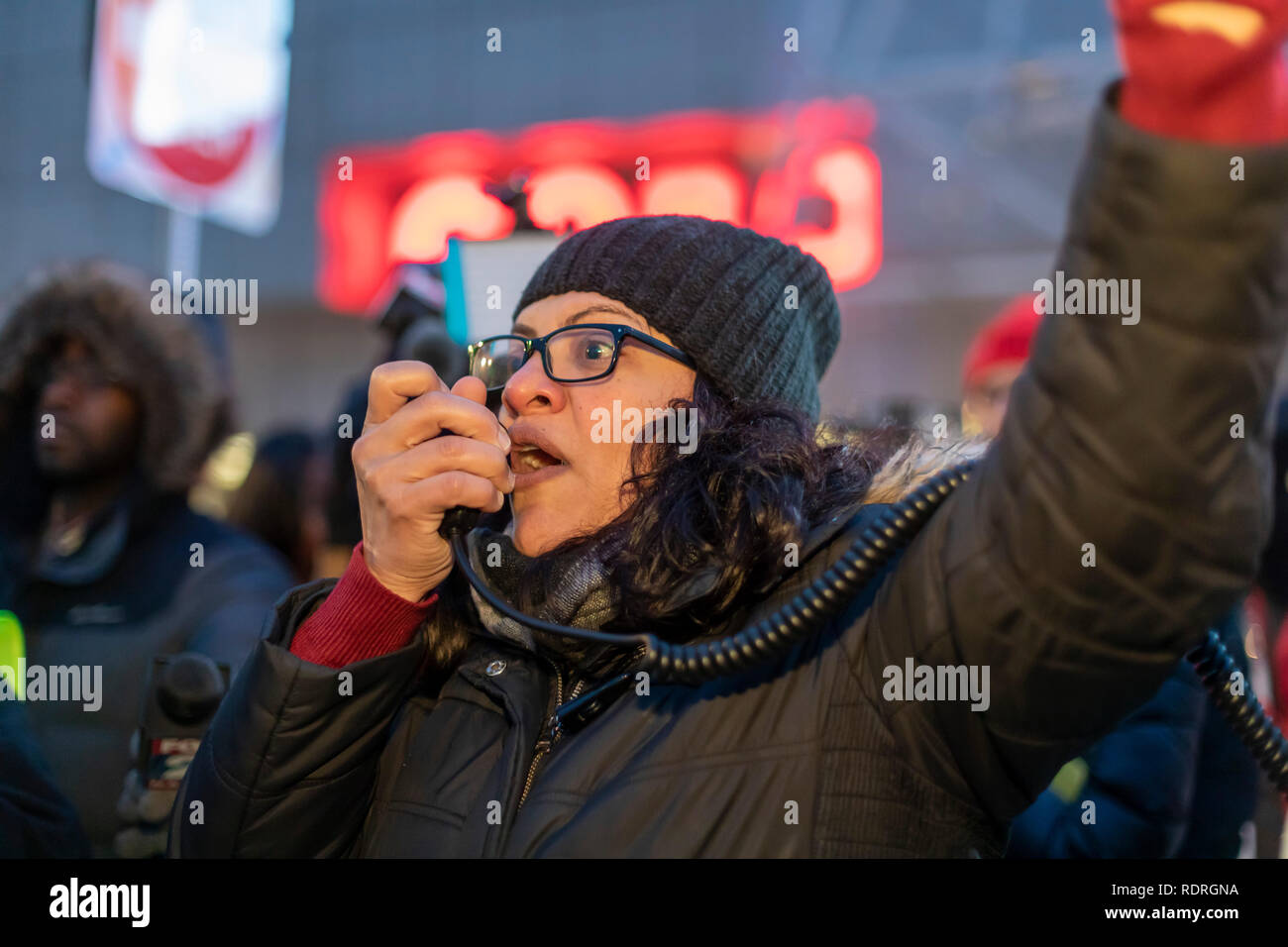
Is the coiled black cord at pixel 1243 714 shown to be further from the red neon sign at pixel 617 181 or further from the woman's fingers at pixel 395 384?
the red neon sign at pixel 617 181

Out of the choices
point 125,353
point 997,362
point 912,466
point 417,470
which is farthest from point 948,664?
point 997,362

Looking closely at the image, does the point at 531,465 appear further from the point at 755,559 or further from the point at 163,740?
the point at 163,740

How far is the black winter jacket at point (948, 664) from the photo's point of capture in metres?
1.00

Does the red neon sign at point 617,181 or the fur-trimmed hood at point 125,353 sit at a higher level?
the red neon sign at point 617,181

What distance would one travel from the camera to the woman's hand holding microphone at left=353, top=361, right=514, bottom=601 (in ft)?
4.96

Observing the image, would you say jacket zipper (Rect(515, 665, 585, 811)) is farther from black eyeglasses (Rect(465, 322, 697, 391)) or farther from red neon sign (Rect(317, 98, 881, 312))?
red neon sign (Rect(317, 98, 881, 312))

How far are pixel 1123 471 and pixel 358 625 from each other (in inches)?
41.3

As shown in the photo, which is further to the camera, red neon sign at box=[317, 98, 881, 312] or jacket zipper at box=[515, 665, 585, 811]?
red neon sign at box=[317, 98, 881, 312]

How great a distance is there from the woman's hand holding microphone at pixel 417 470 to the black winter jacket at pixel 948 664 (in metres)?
0.15

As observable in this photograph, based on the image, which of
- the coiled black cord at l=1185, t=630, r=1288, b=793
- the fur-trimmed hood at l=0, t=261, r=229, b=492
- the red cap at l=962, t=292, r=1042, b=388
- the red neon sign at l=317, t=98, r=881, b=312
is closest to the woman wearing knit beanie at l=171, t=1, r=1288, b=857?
the coiled black cord at l=1185, t=630, r=1288, b=793

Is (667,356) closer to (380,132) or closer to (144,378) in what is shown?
(144,378)

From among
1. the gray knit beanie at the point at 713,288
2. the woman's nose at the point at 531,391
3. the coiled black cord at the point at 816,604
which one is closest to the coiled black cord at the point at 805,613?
the coiled black cord at the point at 816,604

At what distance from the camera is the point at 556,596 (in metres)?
1.62
